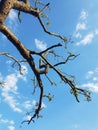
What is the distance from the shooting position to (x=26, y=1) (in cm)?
1168

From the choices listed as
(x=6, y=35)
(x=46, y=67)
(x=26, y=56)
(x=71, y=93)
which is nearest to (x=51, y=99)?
A: (x=71, y=93)

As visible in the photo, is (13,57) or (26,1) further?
(13,57)

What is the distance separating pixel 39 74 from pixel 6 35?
2.29m

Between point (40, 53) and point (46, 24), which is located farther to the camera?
point (46, 24)

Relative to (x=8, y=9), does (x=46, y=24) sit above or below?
above

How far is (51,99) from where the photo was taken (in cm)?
1349

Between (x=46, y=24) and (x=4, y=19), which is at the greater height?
(x=46, y=24)

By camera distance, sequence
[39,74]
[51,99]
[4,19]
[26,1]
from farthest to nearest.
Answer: [51,99]
[39,74]
[26,1]
[4,19]

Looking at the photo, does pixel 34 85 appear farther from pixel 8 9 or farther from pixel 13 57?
pixel 8 9

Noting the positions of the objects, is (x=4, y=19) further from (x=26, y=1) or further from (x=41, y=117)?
→ (x=41, y=117)

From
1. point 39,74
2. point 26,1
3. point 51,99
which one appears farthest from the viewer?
point 51,99

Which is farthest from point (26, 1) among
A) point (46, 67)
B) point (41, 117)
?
point (41, 117)

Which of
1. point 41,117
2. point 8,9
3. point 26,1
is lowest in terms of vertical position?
point 41,117

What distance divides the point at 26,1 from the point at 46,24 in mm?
2055
